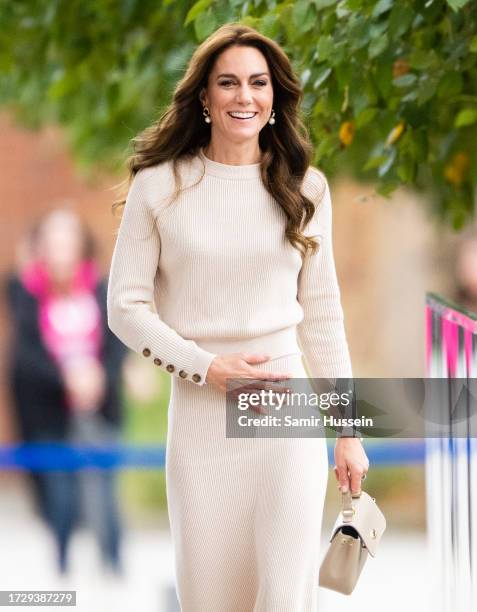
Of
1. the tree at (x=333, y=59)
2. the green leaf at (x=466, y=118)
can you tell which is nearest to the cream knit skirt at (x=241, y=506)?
the tree at (x=333, y=59)

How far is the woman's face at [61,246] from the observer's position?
7375 millimetres

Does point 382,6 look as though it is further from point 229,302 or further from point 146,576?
point 146,576

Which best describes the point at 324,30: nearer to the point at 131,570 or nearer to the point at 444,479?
the point at 444,479

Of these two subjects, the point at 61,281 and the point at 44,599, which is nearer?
the point at 44,599

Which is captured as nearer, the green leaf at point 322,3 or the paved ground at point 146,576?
the green leaf at point 322,3

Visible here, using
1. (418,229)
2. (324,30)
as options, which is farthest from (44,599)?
(418,229)

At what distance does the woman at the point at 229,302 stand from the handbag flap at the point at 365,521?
46mm

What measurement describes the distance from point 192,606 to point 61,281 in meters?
3.84

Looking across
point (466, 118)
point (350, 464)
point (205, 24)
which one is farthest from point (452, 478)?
point (466, 118)

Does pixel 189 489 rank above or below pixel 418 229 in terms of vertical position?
below

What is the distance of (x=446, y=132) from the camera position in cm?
620

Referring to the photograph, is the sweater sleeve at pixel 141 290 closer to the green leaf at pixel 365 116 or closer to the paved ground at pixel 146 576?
the green leaf at pixel 365 116

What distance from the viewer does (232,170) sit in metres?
3.57

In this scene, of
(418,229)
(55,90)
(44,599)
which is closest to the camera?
(44,599)
